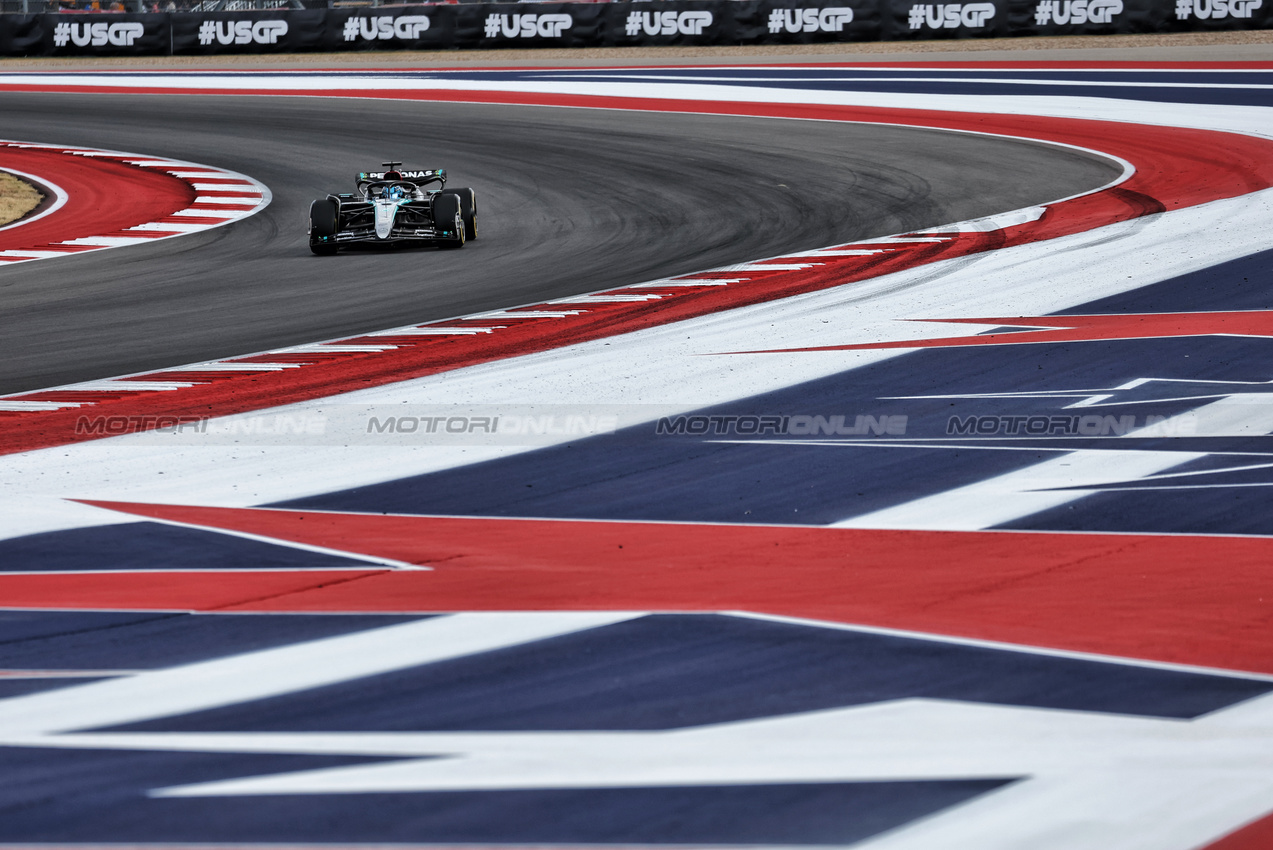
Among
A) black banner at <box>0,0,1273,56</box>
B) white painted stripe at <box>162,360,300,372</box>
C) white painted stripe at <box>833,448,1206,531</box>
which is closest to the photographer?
white painted stripe at <box>833,448,1206,531</box>

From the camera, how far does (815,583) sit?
15.6ft

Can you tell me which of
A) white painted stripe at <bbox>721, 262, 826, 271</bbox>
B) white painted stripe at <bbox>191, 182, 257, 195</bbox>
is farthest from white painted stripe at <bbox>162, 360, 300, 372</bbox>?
white painted stripe at <bbox>191, 182, 257, 195</bbox>

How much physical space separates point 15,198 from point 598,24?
16769mm

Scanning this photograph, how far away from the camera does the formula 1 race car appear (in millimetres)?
12578

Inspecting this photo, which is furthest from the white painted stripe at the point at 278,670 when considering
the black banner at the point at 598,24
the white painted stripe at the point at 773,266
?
the black banner at the point at 598,24

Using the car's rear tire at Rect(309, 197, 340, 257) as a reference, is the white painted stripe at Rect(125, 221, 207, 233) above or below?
below

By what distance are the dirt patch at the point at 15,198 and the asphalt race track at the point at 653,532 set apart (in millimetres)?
1692

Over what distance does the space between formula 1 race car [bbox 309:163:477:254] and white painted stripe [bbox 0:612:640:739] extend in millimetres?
8601

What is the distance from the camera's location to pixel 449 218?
12688mm

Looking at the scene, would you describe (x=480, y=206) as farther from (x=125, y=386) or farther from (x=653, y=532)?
(x=653, y=532)

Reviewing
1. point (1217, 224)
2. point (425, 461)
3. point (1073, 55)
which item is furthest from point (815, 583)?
point (1073, 55)

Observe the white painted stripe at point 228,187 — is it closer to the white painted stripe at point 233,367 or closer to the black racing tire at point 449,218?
the black racing tire at point 449,218

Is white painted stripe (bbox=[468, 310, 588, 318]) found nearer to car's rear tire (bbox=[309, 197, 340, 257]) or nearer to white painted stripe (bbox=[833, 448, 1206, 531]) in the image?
car's rear tire (bbox=[309, 197, 340, 257])

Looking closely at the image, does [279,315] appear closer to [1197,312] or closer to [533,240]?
[533,240]
